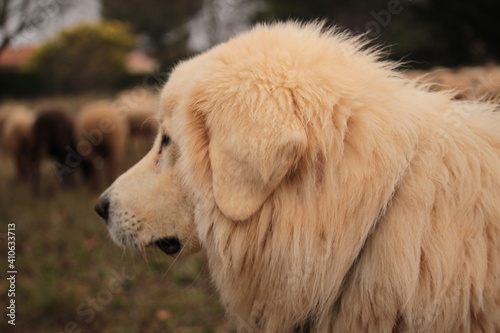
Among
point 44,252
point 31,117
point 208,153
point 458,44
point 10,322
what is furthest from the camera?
point 458,44

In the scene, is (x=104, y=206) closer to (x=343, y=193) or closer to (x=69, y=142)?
(x=343, y=193)

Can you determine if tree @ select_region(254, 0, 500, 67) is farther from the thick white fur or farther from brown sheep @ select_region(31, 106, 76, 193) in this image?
the thick white fur

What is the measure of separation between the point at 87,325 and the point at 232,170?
134 inches

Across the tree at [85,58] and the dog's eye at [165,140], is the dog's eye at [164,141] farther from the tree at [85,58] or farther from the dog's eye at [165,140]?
the tree at [85,58]

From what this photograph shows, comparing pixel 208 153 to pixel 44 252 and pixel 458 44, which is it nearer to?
pixel 44 252

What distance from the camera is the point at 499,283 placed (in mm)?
1671

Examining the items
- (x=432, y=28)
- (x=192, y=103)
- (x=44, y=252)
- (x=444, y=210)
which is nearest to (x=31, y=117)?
(x=44, y=252)

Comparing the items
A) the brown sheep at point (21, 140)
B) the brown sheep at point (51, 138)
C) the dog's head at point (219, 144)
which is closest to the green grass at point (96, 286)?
the dog's head at point (219, 144)

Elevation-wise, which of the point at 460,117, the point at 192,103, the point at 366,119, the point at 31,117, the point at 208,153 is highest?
the point at 460,117

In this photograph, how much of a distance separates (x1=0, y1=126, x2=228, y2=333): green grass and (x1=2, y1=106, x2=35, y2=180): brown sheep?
3589mm

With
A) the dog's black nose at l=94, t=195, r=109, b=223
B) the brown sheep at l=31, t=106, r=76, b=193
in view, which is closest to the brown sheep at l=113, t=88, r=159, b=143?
the brown sheep at l=31, t=106, r=76, b=193

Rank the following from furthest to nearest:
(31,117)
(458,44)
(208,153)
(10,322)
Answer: (458,44) < (31,117) < (10,322) < (208,153)

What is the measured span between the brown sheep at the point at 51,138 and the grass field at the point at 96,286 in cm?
301

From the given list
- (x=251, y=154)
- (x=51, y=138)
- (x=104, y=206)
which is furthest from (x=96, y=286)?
(x=51, y=138)
